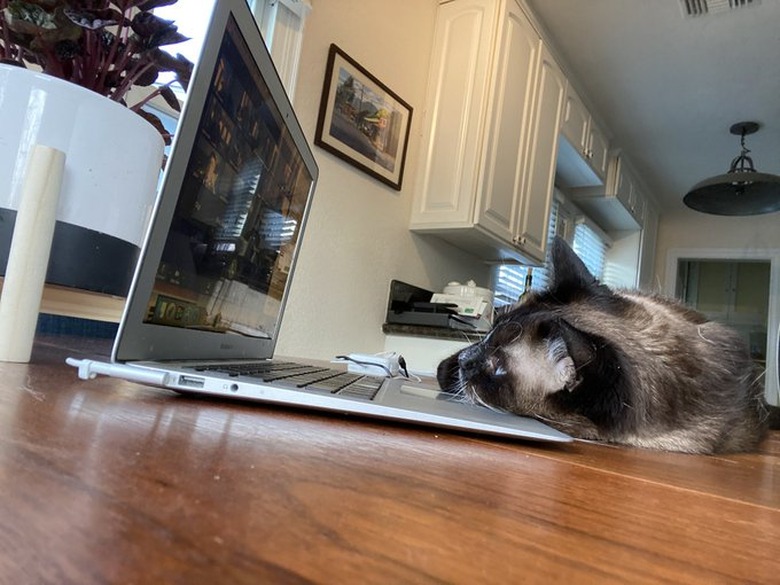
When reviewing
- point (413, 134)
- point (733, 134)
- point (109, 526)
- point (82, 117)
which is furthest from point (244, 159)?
point (733, 134)

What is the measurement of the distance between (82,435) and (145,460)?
0.20ft

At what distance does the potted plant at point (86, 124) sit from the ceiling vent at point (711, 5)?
2451 millimetres

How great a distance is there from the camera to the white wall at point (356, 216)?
1.81 meters

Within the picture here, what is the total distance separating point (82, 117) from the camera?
A: 686 millimetres

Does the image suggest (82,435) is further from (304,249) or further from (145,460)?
(304,249)

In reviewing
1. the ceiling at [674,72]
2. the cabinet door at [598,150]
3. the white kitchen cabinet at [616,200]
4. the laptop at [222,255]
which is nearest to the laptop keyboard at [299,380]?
the laptop at [222,255]

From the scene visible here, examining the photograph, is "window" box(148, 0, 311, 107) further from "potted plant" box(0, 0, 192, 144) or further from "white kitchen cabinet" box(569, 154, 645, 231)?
"white kitchen cabinet" box(569, 154, 645, 231)

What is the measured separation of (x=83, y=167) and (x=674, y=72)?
3117 mm

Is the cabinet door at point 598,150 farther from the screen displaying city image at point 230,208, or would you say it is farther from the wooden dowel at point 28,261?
the wooden dowel at point 28,261

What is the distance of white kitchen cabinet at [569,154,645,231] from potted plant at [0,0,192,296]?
11.3 ft

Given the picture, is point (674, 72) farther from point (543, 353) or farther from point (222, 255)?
point (222, 255)

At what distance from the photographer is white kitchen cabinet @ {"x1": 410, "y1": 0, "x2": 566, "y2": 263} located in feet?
7.50

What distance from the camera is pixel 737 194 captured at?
9.07ft

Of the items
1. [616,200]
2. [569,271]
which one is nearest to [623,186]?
[616,200]
